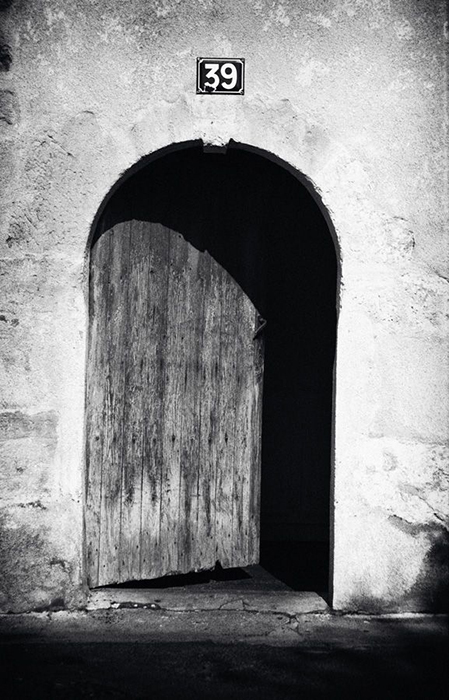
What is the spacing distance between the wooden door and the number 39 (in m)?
0.80

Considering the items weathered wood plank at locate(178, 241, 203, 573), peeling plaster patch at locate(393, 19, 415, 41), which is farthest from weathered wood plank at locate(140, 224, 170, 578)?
peeling plaster patch at locate(393, 19, 415, 41)

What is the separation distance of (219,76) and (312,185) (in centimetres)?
69

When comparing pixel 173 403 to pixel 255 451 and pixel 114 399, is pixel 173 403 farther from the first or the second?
pixel 255 451

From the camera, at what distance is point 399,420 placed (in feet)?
11.1

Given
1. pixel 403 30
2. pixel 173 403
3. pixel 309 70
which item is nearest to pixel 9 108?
pixel 309 70

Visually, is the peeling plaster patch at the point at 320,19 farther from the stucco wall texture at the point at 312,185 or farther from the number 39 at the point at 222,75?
the number 39 at the point at 222,75

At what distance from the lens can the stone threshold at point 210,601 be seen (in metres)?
3.40

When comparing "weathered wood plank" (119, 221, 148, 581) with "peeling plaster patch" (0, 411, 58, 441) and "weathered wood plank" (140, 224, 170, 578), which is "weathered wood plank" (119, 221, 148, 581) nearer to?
"weathered wood plank" (140, 224, 170, 578)

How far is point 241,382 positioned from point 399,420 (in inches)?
35.0

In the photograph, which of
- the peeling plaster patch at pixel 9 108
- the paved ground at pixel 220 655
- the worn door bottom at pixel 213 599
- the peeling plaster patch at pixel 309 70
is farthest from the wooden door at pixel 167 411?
the peeling plaster patch at pixel 309 70

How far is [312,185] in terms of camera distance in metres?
3.38

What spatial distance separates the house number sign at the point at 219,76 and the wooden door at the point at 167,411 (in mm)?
770

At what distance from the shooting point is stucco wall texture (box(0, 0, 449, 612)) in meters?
3.34

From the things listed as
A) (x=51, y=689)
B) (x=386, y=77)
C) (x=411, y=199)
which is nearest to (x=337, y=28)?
(x=386, y=77)
